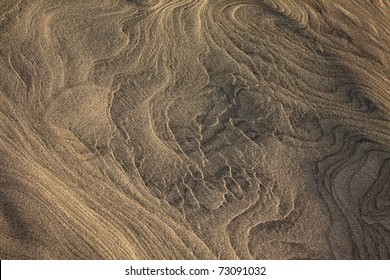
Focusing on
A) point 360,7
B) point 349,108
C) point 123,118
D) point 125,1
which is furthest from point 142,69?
point 360,7

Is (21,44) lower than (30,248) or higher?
higher

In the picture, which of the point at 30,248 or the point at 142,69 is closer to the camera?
the point at 30,248

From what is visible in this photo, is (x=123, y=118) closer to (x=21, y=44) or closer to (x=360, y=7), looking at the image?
(x=21, y=44)
